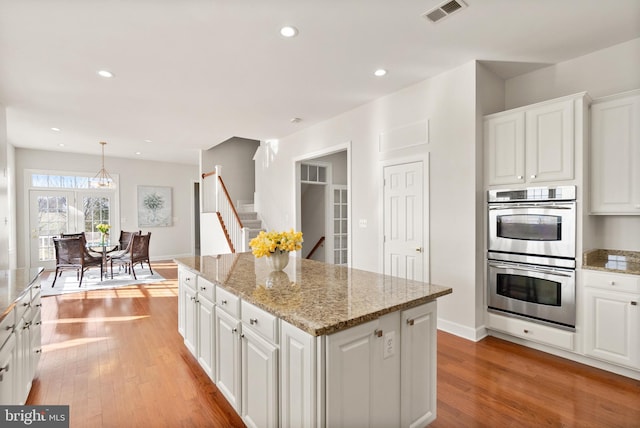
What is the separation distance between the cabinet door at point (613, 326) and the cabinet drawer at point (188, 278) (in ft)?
11.3

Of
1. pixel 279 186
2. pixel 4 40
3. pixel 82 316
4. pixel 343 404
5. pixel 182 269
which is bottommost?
pixel 82 316

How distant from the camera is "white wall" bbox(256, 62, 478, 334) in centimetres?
338

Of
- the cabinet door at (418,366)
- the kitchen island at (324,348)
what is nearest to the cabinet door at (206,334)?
the kitchen island at (324,348)

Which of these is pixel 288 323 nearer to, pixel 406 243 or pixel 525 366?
pixel 525 366

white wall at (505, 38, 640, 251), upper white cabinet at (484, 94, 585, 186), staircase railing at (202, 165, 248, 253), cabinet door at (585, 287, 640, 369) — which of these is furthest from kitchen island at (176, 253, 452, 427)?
staircase railing at (202, 165, 248, 253)

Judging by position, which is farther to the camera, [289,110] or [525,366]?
[289,110]

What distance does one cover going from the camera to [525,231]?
3.10 metres

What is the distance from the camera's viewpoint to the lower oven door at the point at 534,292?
2855 mm

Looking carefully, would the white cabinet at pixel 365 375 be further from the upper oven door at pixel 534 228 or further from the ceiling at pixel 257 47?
the ceiling at pixel 257 47

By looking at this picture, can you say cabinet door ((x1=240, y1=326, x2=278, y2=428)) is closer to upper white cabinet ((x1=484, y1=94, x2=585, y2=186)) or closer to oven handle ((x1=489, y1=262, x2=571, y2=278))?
oven handle ((x1=489, y1=262, x2=571, y2=278))

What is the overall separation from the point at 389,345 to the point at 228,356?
112 centimetres

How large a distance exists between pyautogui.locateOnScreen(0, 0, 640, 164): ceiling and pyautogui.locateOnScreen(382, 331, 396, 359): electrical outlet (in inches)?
91.7

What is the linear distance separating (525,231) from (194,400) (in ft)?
10.8

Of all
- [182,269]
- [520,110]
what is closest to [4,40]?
[182,269]
